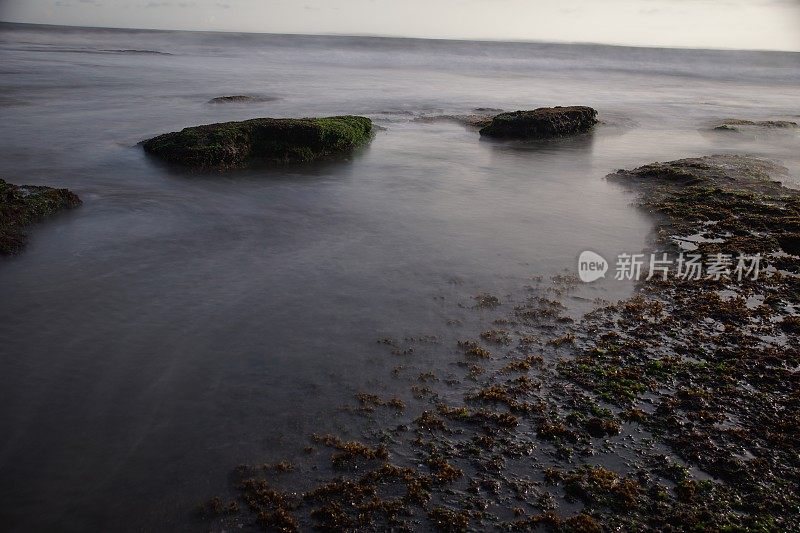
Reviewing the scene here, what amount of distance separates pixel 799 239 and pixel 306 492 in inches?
385

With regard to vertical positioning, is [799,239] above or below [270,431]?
above

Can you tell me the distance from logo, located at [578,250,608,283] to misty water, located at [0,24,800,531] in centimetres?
17

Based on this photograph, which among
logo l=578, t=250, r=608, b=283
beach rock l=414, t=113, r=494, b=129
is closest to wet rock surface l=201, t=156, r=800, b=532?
logo l=578, t=250, r=608, b=283

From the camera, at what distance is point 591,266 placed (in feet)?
31.6

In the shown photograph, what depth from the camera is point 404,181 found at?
586 inches

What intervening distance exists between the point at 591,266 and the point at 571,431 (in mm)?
4522

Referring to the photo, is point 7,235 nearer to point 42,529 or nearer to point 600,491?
point 42,529

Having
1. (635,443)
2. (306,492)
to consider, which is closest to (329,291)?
(306,492)

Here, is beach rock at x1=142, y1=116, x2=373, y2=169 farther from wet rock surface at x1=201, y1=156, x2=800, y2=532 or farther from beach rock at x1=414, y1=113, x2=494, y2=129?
wet rock surface at x1=201, y1=156, x2=800, y2=532

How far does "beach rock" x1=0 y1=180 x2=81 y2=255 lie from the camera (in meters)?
9.53

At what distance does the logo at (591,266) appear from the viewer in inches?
364

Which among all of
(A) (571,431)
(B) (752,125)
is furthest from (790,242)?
(B) (752,125)

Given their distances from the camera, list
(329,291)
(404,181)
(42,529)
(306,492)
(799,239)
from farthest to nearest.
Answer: (404,181), (799,239), (329,291), (306,492), (42,529)

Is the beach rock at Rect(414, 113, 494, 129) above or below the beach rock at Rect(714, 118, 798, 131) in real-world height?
below
